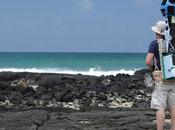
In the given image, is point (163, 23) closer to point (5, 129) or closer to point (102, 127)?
point (102, 127)

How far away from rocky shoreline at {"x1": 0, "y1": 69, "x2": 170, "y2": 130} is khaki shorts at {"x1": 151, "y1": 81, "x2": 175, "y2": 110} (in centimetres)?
239

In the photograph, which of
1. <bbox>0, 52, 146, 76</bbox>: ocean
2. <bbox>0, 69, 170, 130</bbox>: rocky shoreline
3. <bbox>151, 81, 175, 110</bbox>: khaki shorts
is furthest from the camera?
<bbox>0, 52, 146, 76</bbox>: ocean

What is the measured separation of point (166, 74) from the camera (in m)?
9.56

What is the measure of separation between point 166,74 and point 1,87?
46.8 ft

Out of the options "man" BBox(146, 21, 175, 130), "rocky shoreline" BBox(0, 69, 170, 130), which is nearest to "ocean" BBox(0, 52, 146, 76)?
"rocky shoreline" BBox(0, 69, 170, 130)

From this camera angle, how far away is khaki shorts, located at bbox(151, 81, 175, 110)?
9.72 metres

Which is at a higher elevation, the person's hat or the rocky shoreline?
the person's hat

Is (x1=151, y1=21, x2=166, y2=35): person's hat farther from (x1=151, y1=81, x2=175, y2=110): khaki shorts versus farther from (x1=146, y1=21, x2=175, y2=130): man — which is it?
(x1=151, y1=81, x2=175, y2=110): khaki shorts

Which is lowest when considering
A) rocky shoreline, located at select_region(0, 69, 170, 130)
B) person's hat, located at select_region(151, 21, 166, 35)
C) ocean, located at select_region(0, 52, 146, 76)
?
rocky shoreline, located at select_region(0, 69, 170, 130)

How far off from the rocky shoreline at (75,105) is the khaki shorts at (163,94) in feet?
7.83

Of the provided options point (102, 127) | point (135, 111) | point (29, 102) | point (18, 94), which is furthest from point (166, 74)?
point (18, 94)

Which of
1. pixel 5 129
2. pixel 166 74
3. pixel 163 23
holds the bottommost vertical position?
pixel 5 129

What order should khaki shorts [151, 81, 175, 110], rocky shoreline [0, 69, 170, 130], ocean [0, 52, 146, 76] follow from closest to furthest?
1. khaki shorts [151, 81, 175, 110]
2. rocky shoreline [0, 69, 170, 130]
3. ocean [0, 52, 146, 76]

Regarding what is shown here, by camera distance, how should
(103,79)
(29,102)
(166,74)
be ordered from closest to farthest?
(166,74), (29,102), (103,79)
